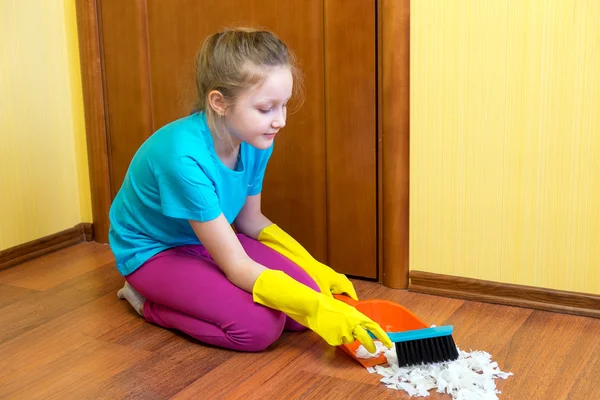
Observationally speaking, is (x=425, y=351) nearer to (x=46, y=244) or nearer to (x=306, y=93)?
(x=306, y=93)

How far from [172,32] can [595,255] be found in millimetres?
1013

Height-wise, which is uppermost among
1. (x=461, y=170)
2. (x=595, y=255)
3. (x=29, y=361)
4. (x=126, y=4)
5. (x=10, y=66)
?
(x=126, y=4)

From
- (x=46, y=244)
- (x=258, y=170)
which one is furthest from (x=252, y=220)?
(x=46, y=244)

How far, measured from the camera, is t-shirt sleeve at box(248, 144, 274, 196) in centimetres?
143

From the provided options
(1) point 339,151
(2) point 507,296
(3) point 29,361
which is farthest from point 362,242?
(3) point 29,361

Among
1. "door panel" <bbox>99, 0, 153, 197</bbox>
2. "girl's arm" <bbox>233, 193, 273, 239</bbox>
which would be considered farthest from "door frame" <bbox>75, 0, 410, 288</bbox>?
"door panel" <bbox>99, 0, 153, 197</bbox>

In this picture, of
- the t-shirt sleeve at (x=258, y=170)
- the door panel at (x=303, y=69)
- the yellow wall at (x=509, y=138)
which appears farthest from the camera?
the door panel at (x=303, y=69)

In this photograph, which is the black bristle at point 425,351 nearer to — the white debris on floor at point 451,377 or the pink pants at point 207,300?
the white debris on floor at point 451,377

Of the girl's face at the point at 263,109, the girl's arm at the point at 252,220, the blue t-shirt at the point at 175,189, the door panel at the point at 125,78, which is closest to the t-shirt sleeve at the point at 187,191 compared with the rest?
the blue t-shirt at the point at 175,189

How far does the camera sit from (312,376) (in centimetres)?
118

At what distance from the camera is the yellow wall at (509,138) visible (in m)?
1.32

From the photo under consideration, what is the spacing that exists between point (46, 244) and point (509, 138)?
1119 millimetres

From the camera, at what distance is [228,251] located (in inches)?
50.6

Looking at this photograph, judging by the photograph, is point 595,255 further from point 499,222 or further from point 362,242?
point 362,242
